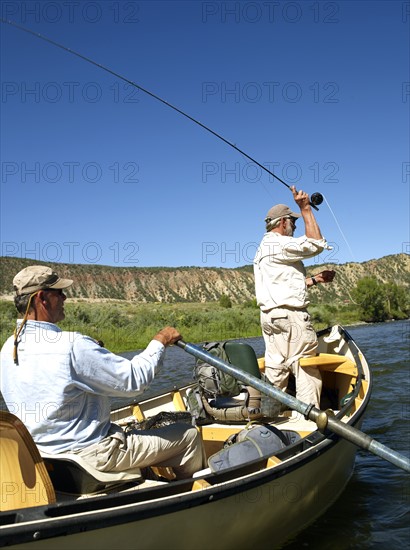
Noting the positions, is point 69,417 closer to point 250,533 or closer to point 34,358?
point 34,358

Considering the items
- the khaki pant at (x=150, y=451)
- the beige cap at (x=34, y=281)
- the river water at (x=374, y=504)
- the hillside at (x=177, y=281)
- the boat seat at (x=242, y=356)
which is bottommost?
the river water at (x=374, y=504)

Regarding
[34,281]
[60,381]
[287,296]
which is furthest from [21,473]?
[287,296]

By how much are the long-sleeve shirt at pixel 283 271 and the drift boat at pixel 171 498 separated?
1.32m

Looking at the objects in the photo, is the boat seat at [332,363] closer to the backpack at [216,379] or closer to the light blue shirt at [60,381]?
the backpack at [216,379]

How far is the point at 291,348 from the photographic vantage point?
6.15 metres

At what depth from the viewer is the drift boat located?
2984 mm

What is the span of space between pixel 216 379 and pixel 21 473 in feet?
9.36

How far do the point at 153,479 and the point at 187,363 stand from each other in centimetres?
1584

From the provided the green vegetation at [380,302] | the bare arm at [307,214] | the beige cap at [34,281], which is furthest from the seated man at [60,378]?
the green vegetation at [380,302]

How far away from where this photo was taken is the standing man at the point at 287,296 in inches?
234

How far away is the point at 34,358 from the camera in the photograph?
10.8 ft

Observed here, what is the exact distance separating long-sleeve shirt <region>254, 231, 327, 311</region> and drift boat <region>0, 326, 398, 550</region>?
1.32 meters

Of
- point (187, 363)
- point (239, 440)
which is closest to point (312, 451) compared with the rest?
point (239, 440)

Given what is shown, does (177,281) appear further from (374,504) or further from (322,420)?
(322,420)
